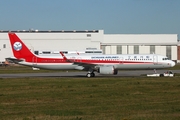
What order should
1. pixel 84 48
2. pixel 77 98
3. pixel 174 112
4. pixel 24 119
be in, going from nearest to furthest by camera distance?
1. pixel 24 119
2. pixel 174 112
3. pixel 77 98
4. pixel 84 48

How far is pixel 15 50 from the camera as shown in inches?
2149

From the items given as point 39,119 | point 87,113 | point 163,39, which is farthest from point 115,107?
point 163,39

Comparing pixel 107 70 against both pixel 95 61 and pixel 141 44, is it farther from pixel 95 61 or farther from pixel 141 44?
pixel 141 44

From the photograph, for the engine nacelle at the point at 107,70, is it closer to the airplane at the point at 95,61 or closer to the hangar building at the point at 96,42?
the airplane at the point at 95,61

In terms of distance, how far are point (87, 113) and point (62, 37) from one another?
107 metres

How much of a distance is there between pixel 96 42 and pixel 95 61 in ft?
237

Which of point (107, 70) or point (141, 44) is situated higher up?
point (141, 44)

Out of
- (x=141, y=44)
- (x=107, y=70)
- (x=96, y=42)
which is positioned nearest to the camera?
(x=107, y=70)

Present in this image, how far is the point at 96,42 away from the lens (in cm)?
12469

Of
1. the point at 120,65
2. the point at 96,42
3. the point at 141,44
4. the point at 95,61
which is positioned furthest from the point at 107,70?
the point at 141,44

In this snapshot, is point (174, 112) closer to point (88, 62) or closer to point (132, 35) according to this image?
point (88, 62)

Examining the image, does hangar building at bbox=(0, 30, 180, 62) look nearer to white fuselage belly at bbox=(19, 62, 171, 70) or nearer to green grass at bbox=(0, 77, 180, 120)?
white fuselage belly at bbox=(19, 62, 171, 70)

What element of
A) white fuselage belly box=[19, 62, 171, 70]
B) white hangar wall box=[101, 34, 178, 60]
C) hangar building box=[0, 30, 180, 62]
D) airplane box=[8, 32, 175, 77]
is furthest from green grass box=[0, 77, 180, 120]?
white hangar wall box=[101, 34, 178, 60]

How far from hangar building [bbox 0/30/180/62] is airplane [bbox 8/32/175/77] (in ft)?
222
